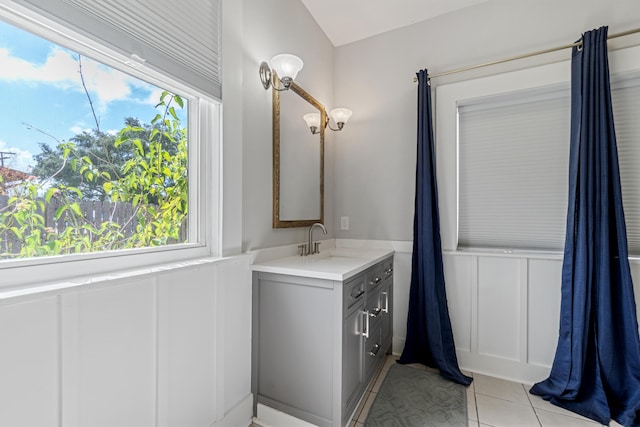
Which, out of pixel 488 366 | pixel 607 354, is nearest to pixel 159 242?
pixel 488 366

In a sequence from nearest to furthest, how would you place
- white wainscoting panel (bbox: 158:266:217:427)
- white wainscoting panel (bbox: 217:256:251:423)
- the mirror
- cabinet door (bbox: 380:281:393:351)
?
white wainscoting panel (bbox: 158:266:217:427), white wainscoting panel (bbox: 217:256:251:423), the mirror, cabinet door (bbox: 380:281:393:351)

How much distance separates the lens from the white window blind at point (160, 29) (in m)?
0.97

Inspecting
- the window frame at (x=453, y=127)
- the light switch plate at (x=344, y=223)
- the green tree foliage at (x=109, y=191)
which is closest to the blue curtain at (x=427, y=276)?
the window frame at (x=453, y=127)

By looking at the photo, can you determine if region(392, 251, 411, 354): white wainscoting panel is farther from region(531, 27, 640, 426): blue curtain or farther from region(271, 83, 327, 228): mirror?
region(531, 27, 640, 426): blue curtain

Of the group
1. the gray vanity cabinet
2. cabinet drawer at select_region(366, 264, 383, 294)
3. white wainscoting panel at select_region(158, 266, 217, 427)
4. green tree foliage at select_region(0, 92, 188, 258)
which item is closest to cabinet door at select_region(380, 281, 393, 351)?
cabinet drawer at select_region(366, 264, 383, 294)

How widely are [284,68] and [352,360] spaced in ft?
5.85

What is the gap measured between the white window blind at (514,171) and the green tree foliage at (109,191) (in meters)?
2.09

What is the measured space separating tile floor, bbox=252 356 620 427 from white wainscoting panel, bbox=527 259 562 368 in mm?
257

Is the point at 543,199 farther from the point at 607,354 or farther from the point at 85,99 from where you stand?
the point at 85,99

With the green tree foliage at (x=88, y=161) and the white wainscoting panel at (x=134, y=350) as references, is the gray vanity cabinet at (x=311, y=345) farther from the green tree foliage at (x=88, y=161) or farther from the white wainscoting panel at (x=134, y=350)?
the green tree foliage at (x=88, y=161)

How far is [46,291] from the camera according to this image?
87 cm

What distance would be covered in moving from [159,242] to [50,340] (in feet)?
1.82

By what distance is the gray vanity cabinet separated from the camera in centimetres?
153

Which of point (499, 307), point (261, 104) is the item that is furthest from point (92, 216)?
point (499, 307)
